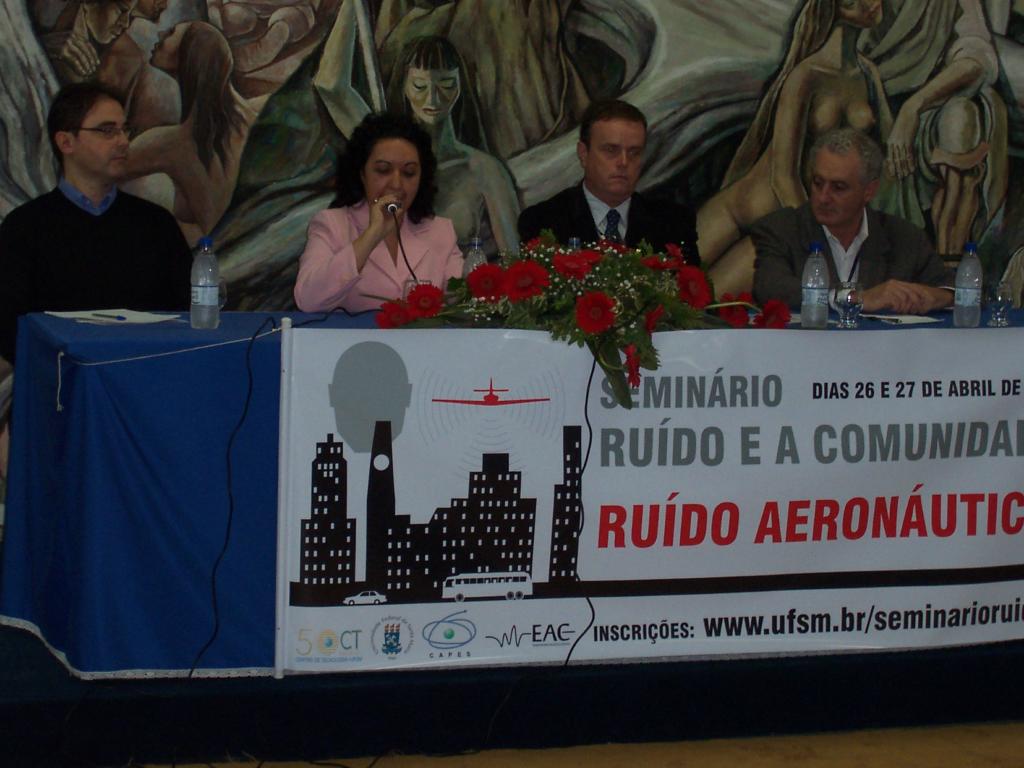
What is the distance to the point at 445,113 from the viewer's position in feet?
15.7

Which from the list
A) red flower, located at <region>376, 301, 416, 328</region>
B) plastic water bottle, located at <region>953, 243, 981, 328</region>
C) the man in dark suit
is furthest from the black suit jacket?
red flower, located at <region>376, 301, 416, 328</region>

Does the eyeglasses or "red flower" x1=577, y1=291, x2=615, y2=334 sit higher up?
the eyeglasses

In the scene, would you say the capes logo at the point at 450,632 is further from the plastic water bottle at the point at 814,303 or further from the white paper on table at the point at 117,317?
the plastic water bottle at the point at 814,303

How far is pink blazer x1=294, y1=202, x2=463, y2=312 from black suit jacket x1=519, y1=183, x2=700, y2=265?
0.33 m

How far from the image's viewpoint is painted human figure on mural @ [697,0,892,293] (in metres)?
5.09

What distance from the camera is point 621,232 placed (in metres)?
3.95

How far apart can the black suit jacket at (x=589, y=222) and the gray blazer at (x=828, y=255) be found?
243mm

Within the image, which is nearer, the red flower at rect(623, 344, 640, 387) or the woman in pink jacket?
the red flower at rect(623, 344, 640, 387)

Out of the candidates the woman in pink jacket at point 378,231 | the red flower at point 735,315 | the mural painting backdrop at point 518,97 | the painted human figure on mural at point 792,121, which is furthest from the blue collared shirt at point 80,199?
the painted human figure on mural at point 792,121

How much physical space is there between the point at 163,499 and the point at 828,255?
2.39m

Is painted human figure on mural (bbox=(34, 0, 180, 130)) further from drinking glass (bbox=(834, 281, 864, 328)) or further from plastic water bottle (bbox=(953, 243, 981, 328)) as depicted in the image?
plastic water bottle (bbox=(953, 243, 981, 328))

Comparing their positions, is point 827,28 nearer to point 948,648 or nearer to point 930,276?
point 930,276

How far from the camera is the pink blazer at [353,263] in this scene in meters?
3.40

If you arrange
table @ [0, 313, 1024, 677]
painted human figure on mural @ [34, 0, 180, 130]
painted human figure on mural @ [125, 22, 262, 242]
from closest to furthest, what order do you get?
1. table @ [0, 313, 1024, 677]
2. painted human figure on mural @ [34, 0, 180, 130]
3. painted human figure on mural @ [125, 22, 262, 242]
